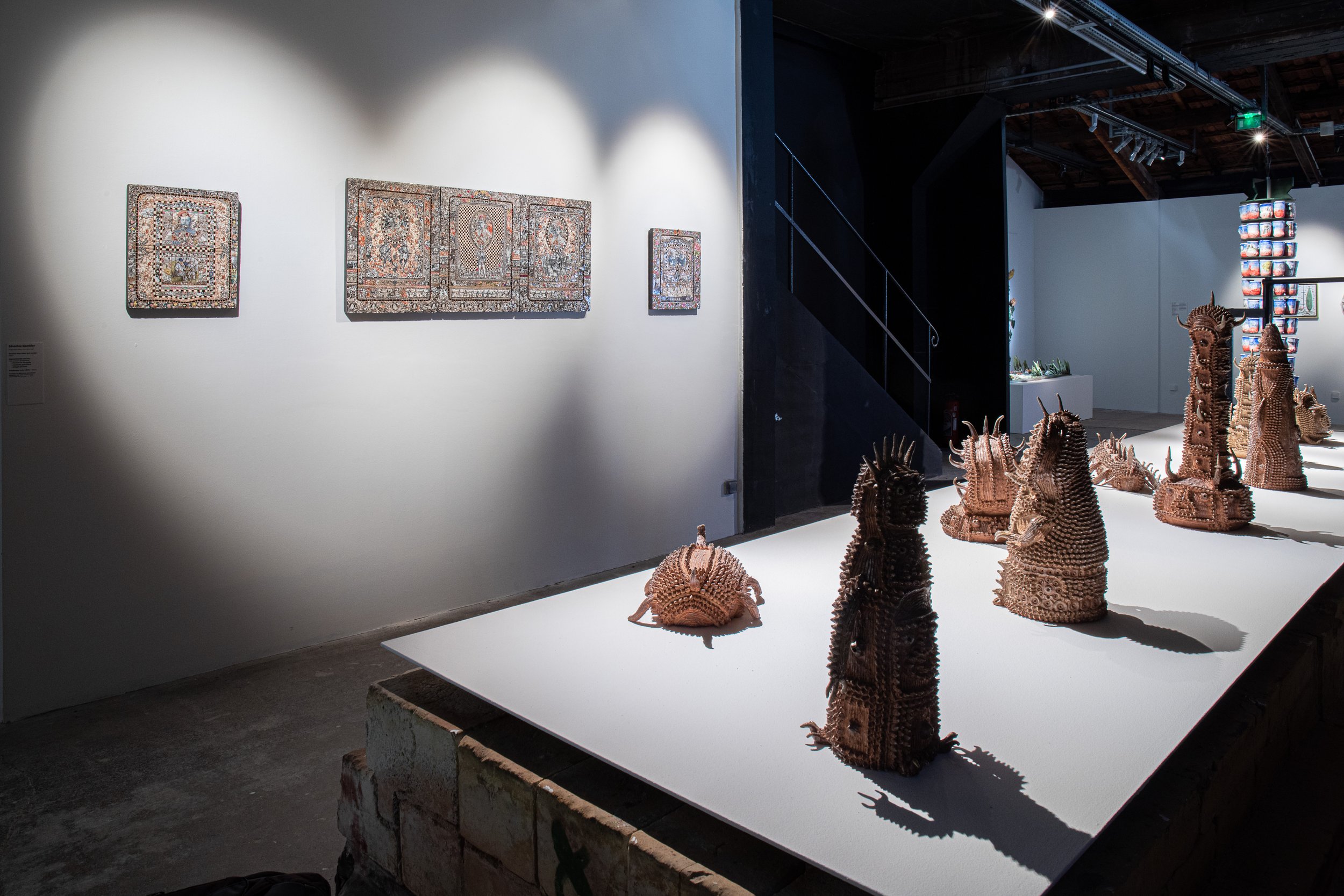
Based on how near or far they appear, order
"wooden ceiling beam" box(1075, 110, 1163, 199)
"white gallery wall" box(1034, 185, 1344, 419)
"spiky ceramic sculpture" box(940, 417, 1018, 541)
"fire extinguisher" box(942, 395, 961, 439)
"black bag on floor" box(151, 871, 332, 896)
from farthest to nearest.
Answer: "wooden ceiling beam" box(1075, 110, 1163, 199), "white gallery wall" box(1034, 185, 1344, 419), "fire extinguisher" box(942, 395, 961, 439), "spiky ceramic sculpture" box(940, 417, 1018, 541), "black bag on floor" box(151, 871, 332, 896)

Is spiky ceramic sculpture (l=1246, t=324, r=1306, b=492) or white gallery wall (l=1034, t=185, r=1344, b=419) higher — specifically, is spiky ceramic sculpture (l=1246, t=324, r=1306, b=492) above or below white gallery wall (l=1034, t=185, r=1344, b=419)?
below

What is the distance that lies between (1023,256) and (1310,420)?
9.47m

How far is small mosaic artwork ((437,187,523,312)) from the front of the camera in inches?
149

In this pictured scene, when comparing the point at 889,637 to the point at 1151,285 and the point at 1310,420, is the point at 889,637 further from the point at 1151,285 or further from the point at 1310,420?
the point at 1151,285

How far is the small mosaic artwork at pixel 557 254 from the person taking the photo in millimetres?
4066

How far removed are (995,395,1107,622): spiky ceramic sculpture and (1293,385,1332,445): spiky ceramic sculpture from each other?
279 centimetres

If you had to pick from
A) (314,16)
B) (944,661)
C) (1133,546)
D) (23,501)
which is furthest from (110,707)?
(1133,546)

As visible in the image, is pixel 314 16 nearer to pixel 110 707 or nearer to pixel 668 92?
pixel 668 92

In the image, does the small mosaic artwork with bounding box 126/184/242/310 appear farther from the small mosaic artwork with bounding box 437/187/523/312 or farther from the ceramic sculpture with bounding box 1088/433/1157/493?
the ceramic sculpture with bounding box 1088/433/1157/493

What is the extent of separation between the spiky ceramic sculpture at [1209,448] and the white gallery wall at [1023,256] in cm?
1019

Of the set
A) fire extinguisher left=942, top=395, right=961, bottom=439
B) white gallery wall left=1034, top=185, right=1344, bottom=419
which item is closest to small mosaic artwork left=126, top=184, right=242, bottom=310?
fire extinguisher left=942, top=395, right=961, bottom=439

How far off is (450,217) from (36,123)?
1.39m

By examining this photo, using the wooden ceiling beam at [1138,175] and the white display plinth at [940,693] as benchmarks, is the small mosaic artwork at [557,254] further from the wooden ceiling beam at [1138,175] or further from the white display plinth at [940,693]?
the wooden ceiling beam at [1138,175]

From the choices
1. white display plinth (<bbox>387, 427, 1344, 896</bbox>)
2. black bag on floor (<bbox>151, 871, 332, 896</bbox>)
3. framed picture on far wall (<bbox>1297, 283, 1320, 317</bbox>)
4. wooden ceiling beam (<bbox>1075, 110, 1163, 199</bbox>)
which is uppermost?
wooden ceiling beam (<bbox>1075, 110, 1163, 199</bbox>)
